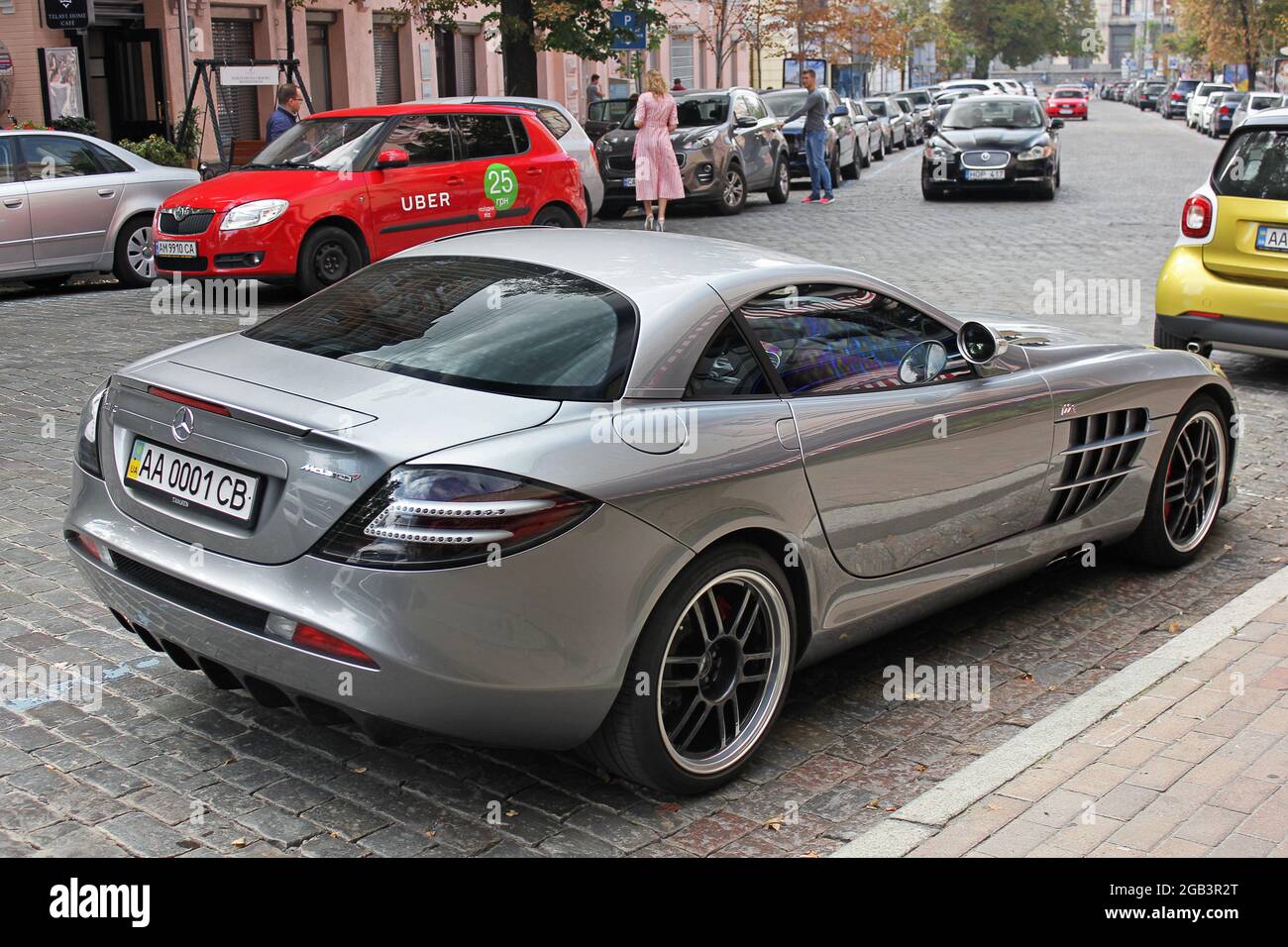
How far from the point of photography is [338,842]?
375cm

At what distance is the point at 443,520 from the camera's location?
3.52 m

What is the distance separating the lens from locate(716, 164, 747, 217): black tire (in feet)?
70.8

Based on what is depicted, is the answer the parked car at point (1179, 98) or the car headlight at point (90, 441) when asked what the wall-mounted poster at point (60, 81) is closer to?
the car headlight at point (90, 441)

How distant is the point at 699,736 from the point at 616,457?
2.93ft

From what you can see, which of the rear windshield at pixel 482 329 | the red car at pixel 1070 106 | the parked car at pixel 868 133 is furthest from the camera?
the red car at pixel 1070 106

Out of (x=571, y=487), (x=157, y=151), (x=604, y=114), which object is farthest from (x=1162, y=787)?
(x=604, y=114)

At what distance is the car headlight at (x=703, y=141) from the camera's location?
69.7ft

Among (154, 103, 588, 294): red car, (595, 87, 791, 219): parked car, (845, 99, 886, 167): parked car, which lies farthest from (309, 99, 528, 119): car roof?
(845, 99, 886, 167): parked car

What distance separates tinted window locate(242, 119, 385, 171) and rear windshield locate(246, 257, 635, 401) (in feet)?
30.0

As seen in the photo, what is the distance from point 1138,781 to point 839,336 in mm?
1600

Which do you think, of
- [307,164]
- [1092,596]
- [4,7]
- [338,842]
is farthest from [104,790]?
[4,7]

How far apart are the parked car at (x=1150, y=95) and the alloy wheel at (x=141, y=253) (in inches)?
3467

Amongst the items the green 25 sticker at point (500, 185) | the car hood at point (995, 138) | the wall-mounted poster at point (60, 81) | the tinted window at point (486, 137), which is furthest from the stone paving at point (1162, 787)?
the wall-mounted poster at point (60, 81)
